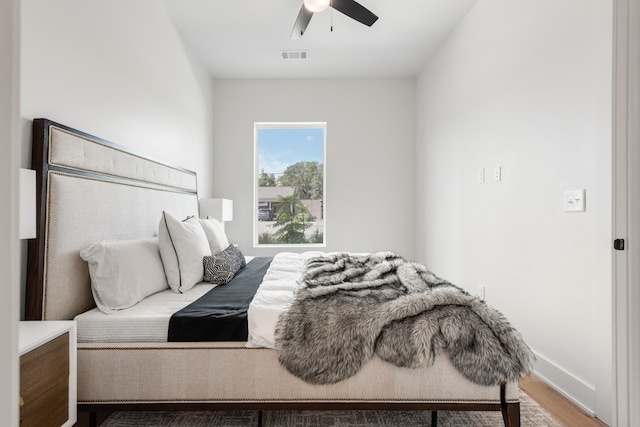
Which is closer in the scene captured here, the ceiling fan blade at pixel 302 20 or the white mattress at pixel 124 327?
the white mattress at pixel 124 327

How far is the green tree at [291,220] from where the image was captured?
468 cm

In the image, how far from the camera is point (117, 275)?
1.74 metres

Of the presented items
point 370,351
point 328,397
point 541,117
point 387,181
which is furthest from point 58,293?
point 387,181

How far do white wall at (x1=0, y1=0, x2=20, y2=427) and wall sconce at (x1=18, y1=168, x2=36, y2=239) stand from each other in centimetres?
79

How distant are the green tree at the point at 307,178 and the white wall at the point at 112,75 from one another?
1381mm

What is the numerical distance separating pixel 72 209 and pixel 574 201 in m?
2.57

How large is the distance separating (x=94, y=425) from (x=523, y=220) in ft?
8.64

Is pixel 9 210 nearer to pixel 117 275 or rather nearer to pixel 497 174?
pixel 117 275

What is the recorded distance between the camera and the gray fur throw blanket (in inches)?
56.7

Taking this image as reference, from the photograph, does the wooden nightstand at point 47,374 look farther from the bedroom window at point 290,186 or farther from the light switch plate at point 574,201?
the bedroom window at point 290,186

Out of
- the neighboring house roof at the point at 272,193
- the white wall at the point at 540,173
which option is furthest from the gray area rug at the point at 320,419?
the neighboring house roof at the point at 272,193

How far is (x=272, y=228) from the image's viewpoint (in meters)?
4.69

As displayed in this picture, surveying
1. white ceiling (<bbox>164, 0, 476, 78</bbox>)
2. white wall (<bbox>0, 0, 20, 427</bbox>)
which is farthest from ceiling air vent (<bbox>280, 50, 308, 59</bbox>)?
white wall (<bbox>0, 0, 20, 427</bbox>)

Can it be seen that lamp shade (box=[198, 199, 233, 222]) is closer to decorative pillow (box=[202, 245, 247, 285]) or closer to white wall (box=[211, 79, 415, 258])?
white wall (box=[211, 79, 415, 258])
